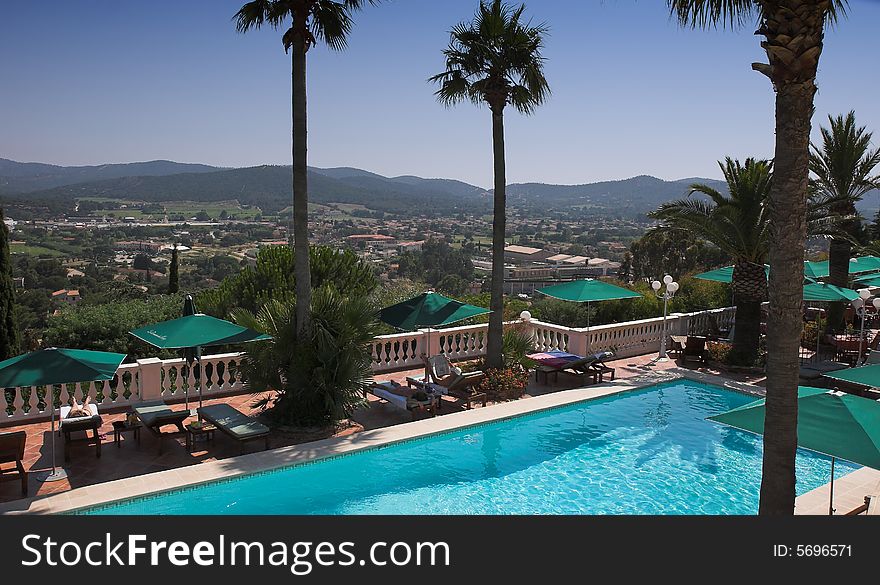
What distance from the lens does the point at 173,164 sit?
157000mm

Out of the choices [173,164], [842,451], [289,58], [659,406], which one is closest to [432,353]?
[659,406]

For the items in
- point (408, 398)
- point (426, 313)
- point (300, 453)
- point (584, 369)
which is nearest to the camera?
point (300, 453)

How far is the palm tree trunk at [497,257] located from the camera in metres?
14.1

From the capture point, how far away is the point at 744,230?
15.1 m

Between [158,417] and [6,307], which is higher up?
[6,307]

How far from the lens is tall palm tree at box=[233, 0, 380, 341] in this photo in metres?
10.9

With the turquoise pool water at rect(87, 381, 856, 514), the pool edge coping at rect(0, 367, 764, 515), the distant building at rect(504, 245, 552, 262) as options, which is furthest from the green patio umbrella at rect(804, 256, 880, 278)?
the distant building at rect(504, 245, 552, 262)

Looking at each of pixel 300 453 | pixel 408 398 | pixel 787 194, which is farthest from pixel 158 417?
pixel 787 194

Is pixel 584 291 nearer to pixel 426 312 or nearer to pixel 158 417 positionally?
pixel 426 312

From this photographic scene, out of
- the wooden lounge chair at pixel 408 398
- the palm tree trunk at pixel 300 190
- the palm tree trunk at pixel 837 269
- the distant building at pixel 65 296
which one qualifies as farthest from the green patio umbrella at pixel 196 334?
the distant building at pixel 65 296

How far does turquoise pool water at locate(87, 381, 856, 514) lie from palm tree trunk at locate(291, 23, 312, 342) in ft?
8.40

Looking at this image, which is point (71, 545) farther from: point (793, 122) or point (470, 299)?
point (470, 299)

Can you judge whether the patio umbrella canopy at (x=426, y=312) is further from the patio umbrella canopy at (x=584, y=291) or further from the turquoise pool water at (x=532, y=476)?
the patio umbrella canopy at (x=584, y=291)

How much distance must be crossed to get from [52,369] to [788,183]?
8.52 m
